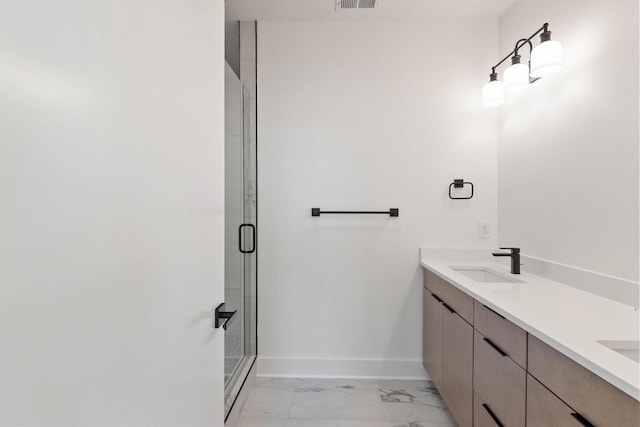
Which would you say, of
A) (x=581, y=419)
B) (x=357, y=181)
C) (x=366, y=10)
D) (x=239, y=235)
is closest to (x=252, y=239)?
(x=239, y=235)

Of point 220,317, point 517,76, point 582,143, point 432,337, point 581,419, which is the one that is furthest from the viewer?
point 432,337

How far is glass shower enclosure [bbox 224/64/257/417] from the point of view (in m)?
2.08

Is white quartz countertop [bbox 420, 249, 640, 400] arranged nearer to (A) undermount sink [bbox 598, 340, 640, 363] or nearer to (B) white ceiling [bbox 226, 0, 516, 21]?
(A) undermount sink [bbox 598, 340, 640, 363]

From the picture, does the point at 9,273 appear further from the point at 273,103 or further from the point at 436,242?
the point at 436,242

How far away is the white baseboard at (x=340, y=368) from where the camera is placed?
97.5 inches

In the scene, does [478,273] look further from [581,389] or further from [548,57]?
[581,389]

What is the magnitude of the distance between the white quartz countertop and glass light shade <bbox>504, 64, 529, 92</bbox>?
110 cm

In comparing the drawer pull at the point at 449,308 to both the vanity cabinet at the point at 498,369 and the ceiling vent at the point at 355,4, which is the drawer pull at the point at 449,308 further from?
the ceiling vent at the point at 355,4

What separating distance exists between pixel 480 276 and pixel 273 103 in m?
1.95

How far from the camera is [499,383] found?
1.34 meters

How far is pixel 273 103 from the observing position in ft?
8.20

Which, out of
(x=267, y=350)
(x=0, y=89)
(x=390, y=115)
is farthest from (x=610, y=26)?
(x=267, y=350)

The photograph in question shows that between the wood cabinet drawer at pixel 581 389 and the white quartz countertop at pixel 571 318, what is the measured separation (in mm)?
32

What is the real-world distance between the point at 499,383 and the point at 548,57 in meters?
1.54
